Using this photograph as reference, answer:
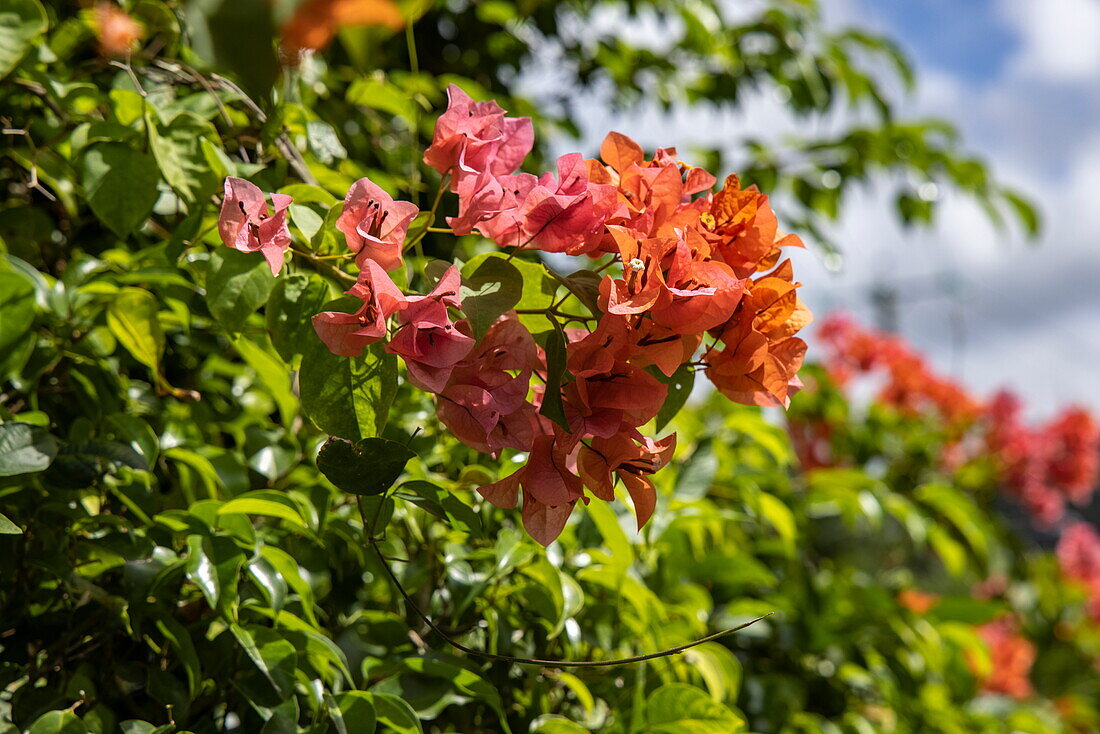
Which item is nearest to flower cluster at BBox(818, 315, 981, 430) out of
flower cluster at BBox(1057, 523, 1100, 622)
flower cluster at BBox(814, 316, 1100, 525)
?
→ flower cluster at BBox(814, 316, 1100, 525)

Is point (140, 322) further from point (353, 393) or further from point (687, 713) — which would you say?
point (687, 713)

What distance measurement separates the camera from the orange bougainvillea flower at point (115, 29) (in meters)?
0.62

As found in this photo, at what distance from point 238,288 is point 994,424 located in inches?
78.7

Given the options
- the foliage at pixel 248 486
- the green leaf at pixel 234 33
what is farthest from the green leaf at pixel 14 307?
the green leaf at pixel 234 33

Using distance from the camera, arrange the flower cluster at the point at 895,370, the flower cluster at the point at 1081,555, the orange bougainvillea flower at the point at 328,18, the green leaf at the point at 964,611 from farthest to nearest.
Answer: the flower cluster at the point at 1081,555 → the flower cluster at the point at 895,370 → the green leaf at the point at 964,611 → the orange bougainvillea flower at the point at 328,18

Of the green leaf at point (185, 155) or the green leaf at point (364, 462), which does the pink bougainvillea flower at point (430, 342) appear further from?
the green leaf at point (185, 155)

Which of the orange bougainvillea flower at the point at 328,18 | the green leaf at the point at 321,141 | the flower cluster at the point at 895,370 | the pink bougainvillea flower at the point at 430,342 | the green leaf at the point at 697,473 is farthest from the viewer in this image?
the flower cluster at the point at 895,370

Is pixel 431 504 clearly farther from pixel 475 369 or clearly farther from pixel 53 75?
pixel 53 75

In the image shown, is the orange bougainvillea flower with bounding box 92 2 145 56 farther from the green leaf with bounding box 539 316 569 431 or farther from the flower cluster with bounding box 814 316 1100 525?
the flower cluster with bounding box 814 316 1100 525

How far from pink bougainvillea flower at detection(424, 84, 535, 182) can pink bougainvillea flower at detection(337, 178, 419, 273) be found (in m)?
0.04

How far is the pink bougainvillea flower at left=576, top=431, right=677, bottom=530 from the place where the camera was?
1.18 feet

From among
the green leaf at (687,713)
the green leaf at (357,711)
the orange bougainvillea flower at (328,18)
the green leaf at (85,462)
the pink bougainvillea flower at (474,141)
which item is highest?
the orange bougainvillea flower at (328,18)

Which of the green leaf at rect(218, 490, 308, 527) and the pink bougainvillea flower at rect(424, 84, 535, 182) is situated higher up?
the pink bougainvillea flower at rect(424, 84, 535, 182)

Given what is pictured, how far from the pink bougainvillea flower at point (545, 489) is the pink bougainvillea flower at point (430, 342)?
0.18ft
